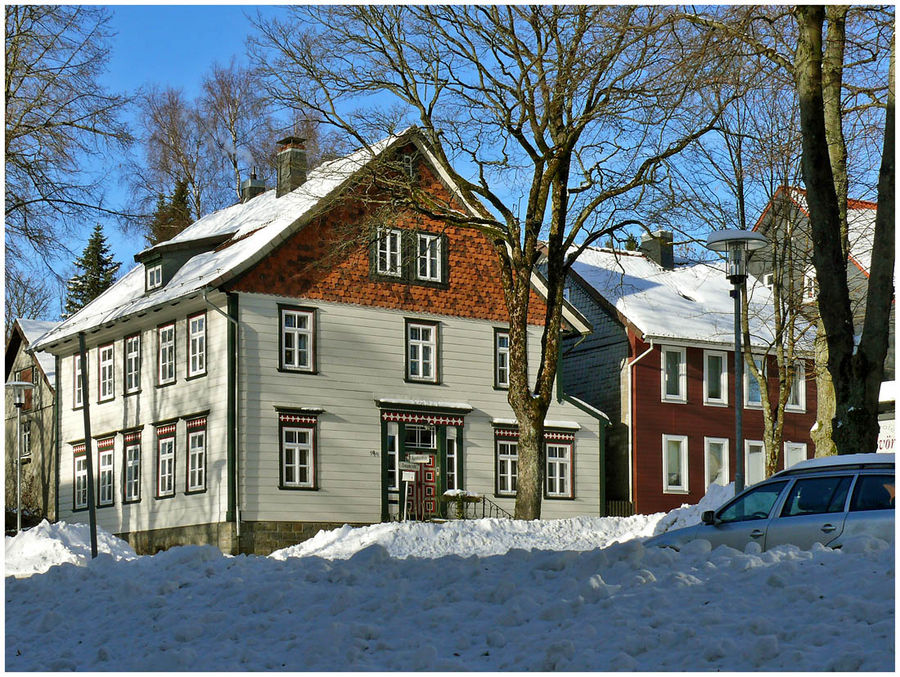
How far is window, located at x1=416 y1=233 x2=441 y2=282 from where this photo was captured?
33781 mm

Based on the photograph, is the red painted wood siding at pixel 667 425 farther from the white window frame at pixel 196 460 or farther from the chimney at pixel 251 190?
the chimney at pixel 251 190

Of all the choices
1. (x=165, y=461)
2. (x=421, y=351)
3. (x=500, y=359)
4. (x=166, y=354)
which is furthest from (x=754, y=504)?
(x=166, y=354)

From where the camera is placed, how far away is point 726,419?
39.4m

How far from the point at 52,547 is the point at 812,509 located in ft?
53.1

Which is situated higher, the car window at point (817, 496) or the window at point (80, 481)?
the car window at point (817, 496)

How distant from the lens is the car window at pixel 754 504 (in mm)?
13227

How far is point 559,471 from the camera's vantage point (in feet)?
116

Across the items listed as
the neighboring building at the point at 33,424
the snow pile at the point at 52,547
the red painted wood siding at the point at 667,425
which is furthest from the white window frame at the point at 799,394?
the neighboring building at the point at 33,424

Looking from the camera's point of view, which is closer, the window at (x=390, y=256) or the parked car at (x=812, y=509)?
the parked car at (x=812, y=509)

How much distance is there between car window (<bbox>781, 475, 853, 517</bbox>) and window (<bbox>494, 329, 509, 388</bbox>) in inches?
857

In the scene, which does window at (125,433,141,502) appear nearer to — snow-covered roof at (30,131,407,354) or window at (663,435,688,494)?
snow-covered roof at (30,131,407,354)

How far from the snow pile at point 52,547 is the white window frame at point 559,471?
1314 cm

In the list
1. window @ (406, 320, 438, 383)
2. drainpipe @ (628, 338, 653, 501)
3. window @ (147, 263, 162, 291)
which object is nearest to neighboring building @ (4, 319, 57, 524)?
window @ (147, 263, 162, 291)

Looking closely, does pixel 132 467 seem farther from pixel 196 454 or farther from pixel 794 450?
pixel 794 450
